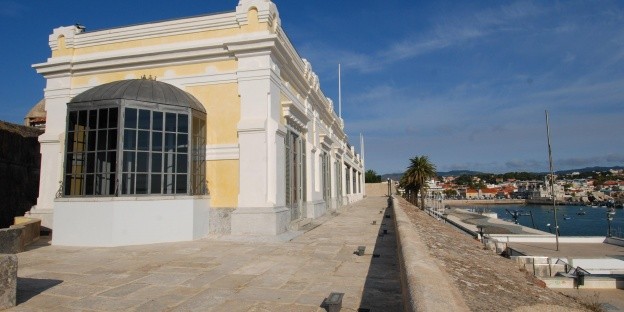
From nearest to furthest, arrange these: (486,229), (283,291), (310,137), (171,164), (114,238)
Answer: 1. (283,291)
2. (114,238)
3. (171,164)
4. (310,137)
5. (486,229)

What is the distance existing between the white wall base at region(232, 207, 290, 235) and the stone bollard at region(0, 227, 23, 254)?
467 cm

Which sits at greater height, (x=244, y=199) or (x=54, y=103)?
(x=54, y=103)

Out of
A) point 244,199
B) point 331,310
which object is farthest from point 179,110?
point 331,310

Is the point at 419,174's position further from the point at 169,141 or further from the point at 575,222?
the point at 575,222

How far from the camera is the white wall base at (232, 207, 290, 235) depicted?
950cm

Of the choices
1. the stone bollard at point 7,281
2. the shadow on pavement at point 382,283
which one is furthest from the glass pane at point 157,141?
the shadow on pavement at point 382,283

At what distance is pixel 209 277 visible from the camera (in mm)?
5586

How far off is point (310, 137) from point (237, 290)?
1214cm

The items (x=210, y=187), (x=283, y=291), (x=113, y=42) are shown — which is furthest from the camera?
(x=113, y=42)

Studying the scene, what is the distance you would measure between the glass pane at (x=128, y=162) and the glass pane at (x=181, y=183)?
3.74 ft

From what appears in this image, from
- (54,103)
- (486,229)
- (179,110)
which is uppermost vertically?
(54,103)

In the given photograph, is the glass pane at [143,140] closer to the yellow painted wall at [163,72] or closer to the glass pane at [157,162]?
the glass pane at [157,162]

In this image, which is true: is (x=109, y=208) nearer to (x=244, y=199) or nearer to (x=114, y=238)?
(x=114, y=238)

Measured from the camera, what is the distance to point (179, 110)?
9.80 m
